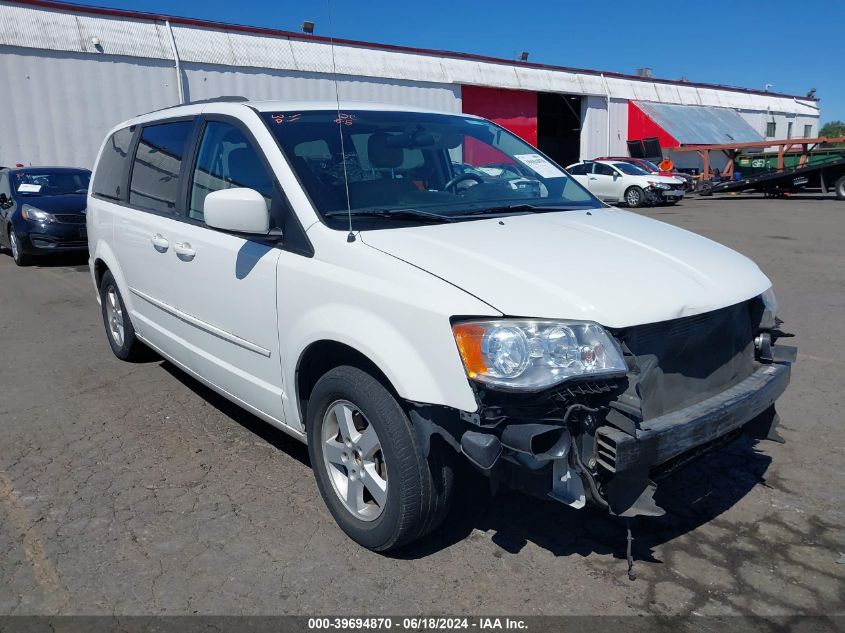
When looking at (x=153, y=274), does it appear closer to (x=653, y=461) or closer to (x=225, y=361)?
(x=225, y=361)

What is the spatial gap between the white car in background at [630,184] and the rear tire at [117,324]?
63.0ft

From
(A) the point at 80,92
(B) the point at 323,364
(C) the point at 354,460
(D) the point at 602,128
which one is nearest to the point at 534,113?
(D) the point at 602,128

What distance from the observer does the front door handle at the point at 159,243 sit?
168 inches

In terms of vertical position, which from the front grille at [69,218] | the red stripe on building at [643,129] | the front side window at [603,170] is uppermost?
the red stripe on building at [643,129]

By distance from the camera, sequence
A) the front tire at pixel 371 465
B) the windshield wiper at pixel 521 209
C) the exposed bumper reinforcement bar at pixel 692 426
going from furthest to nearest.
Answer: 1. the windshield wiper at pixel 521 209
2. the front tire at pixel 371 465
3. the exposed bumper reinforcement bar at pixel 692 426

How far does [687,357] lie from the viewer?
2.86m

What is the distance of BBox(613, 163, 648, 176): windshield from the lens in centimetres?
2345

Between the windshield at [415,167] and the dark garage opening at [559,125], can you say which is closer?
the windshield at [415,167]

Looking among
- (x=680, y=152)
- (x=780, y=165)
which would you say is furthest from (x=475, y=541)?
(x=680, y=152)

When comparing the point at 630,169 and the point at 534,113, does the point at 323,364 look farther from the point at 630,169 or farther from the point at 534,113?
the point at 534,113

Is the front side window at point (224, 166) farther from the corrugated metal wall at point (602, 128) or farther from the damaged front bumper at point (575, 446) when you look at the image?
the corrugated metal wall at point (602, 128)

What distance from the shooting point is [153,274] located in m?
4.57

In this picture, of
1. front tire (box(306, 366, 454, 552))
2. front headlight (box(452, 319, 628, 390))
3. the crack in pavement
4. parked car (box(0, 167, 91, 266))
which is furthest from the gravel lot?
parked car (box(0, 167, 91, 266))

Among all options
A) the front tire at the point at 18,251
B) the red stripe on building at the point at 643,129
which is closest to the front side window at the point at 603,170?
the red stripe on building at the point at 643,129
